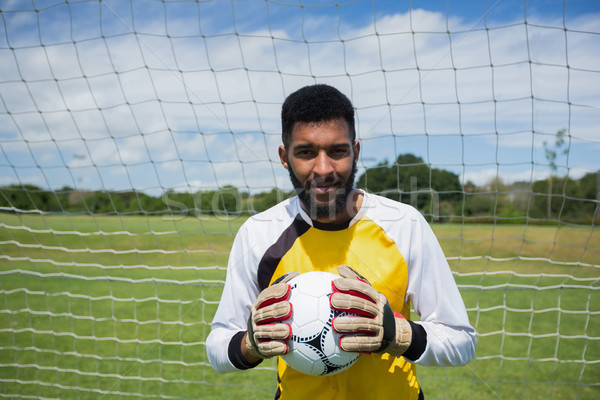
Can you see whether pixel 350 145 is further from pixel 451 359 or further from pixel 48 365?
pixel 48 365

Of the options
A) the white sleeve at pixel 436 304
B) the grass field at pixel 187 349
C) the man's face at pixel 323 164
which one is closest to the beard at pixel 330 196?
the man's face at pixel 323 164

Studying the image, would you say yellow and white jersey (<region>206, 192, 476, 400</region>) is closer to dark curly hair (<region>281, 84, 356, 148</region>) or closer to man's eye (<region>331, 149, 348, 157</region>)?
man's eye (<region>331, 149, 348, 157</region>)

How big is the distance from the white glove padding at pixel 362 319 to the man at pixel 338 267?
0.04ft

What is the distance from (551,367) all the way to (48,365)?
572cm

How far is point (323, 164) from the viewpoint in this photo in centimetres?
152

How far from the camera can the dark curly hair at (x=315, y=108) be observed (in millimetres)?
1550

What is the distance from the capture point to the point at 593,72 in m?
2.92

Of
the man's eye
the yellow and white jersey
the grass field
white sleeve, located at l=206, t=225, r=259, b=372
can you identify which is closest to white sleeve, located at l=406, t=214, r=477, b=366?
the yellow and white jersey

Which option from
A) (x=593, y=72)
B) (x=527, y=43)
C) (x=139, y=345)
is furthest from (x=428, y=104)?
(x=139, y=345)

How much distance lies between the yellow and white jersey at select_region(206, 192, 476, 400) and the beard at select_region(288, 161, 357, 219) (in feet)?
0.19

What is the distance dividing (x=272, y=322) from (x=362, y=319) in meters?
0.33

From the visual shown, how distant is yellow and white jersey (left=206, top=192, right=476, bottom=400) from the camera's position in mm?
1513

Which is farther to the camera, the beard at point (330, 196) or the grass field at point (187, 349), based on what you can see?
the grass field at point (187, 349)

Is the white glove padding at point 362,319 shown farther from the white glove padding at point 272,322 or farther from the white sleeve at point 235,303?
the white sleeve at point 235,303
